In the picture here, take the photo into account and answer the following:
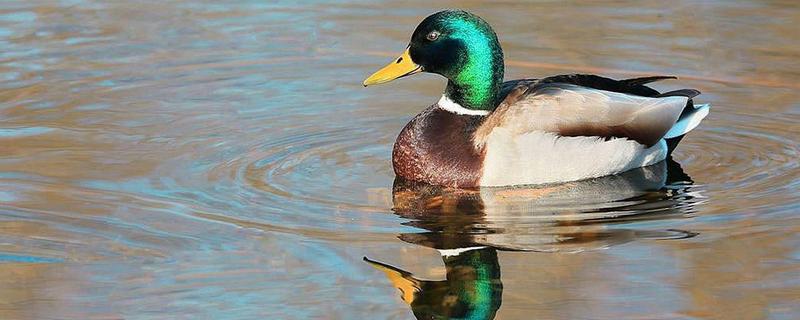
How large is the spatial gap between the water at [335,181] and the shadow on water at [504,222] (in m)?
0.02

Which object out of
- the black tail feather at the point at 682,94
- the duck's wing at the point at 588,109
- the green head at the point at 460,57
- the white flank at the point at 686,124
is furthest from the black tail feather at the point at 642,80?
the green head at the point at 460,57

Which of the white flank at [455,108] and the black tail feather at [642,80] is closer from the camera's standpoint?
the white flank at [455,108]

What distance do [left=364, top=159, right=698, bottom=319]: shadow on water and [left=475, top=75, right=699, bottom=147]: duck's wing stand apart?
0.27 m

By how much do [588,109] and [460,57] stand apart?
0.80 m

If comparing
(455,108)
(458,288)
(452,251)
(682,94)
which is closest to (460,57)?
(455,108)

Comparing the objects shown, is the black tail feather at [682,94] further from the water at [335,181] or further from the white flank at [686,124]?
the water at [335,181]

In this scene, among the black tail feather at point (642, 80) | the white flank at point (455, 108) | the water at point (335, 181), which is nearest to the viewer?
the water at point (335, 181)

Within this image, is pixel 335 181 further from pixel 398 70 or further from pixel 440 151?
pixel 398 70

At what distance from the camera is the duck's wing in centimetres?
922

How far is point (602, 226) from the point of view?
8.13 metres

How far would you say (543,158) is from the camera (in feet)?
30.1

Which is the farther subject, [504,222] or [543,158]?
[543,158]

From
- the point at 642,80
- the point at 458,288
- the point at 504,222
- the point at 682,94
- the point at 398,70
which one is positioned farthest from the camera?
the point at 682,94

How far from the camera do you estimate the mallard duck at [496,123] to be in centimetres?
915
